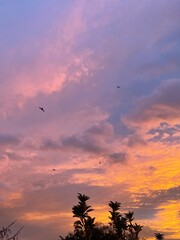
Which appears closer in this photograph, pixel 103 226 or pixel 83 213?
pixel 83 213

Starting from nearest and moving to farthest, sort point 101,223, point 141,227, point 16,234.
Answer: point 16,234
point 141,227
point 101,223

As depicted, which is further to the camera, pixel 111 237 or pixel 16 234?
pixel 111 237

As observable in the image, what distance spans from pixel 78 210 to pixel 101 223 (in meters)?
29.2

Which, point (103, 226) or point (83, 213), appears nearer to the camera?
point (83, 213)

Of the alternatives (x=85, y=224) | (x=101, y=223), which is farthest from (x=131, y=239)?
(x=85, y=224)

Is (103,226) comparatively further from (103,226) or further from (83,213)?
(83,213)

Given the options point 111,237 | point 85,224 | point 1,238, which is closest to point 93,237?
point 111,237

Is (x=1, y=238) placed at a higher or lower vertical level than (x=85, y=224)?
lower

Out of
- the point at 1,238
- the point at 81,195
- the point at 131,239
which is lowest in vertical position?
the point at 1,238

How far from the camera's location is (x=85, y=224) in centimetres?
5350

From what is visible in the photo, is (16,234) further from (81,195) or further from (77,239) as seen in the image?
(77,239)

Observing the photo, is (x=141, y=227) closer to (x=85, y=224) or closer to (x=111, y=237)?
(x=111, y=237)

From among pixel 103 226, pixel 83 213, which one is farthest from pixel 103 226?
pixel 83 213

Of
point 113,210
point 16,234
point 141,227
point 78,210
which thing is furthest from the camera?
point 141,227
